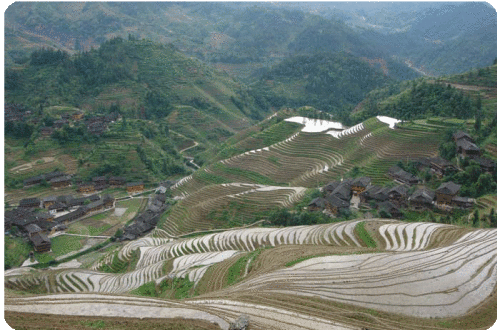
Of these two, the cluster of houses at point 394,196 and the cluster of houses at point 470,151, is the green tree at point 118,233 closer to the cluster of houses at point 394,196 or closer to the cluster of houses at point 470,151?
the cluster of houses at point 394,196

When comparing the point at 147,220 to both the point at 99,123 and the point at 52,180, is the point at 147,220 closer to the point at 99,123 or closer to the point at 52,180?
the point at 52,180

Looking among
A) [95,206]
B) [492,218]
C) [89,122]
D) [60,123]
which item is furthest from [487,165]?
[60,123]

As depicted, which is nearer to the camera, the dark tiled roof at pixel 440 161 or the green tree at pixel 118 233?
the dark tiled roof at pixel 440 161

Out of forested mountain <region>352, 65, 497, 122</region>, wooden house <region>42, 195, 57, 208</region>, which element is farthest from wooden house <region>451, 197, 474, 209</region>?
wooden house <region>42, 195, 57, 208</region>

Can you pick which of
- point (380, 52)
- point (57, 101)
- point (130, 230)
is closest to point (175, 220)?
point (130, 230)

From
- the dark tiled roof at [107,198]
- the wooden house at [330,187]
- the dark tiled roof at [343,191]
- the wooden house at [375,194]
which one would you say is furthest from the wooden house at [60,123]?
the wooden house at [375,194]

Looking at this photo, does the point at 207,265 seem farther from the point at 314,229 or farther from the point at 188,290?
the point at 314,229

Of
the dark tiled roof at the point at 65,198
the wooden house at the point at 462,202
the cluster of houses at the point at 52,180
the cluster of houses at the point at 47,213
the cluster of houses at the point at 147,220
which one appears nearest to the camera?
the wooden house at the point at 462,202
